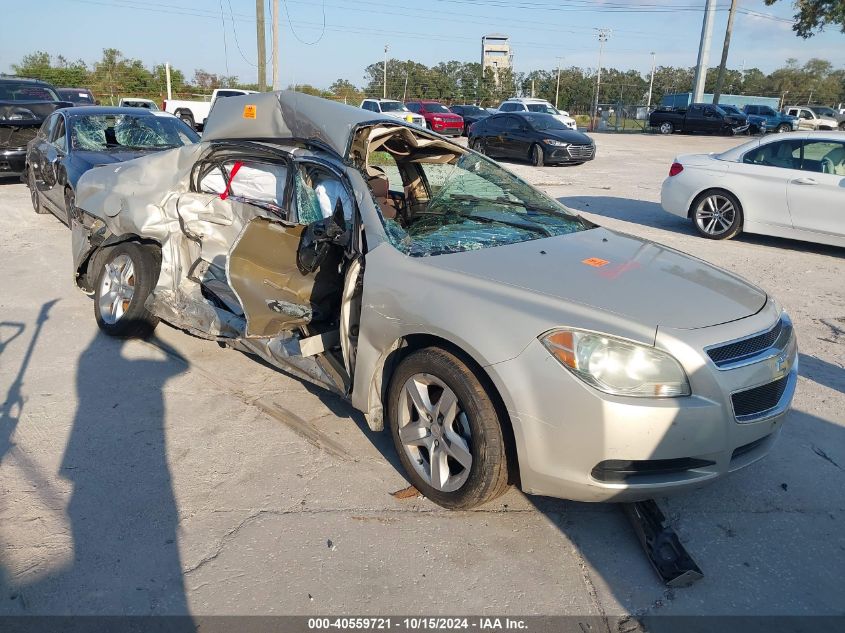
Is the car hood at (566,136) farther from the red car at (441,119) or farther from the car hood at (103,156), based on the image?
the car hood at (103,156)

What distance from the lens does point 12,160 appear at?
39.9 feet

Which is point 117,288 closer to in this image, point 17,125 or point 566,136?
point 17,125

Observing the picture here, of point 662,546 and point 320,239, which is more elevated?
point 320,239

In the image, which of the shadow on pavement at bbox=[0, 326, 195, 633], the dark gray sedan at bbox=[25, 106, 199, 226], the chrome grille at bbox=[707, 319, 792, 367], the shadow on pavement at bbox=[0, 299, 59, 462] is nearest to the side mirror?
the shadow on pavement at bbox=[0, 326, 195, 633]

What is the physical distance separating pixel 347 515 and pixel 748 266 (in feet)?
21.7

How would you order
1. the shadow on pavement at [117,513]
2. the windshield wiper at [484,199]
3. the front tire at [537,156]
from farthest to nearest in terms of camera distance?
the front tire at [537,156]
the windshield wiper at [484,199]
the shadow on pavement at [117,513]

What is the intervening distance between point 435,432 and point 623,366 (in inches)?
37.4

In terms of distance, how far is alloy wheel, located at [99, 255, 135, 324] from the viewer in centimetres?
507

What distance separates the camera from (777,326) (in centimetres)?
317

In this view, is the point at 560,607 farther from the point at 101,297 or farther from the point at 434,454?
the point at 101,297

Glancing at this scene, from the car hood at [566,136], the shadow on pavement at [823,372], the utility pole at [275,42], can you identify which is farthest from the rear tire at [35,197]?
the utility pole at [275,42]

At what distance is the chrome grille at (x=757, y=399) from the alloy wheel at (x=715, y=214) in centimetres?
682

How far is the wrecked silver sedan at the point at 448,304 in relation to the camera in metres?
2.71

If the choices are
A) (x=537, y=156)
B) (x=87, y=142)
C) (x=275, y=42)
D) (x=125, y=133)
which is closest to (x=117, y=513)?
(x=87, y=142)
